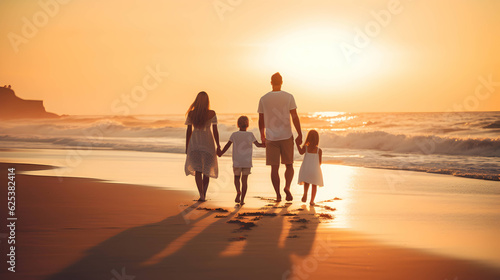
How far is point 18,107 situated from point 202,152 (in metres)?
95.7

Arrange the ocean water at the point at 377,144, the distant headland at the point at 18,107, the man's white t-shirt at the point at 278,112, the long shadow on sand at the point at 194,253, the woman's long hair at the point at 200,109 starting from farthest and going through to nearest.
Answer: the distant headland at the point at 18,107
the ocean water at the point at 377,144
the man's white t-shirt at the point at 278,112
the woman's long hair at the point at 200,109
the long shadow on sand at the point at 194,253

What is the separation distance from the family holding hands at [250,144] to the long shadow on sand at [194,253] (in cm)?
206

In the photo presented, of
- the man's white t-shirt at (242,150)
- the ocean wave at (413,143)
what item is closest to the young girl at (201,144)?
the man's white t-shirt at (242,150)

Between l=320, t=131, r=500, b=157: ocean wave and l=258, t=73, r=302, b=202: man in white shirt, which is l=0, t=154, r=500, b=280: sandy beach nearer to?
l=258, t=73, r=302, b=202: man in white shirt

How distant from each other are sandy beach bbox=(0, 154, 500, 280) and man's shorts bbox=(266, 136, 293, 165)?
938mm

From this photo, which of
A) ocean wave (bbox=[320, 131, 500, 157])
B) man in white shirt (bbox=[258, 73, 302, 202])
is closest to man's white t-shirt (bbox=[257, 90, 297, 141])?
man in white shirt (bbox=[258, 73, 302, 202])

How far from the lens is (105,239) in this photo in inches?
207

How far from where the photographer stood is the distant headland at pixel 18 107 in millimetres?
92250

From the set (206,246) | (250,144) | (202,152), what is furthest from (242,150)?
(206,246)

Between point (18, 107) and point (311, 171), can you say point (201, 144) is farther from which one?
point (18, 107)

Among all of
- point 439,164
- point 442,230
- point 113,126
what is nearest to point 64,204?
point 442,230

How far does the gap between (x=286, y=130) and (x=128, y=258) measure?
15.2 feet

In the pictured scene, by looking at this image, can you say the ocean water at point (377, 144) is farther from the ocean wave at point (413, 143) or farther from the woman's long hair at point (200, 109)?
the woman's long hair at point (200, 109)

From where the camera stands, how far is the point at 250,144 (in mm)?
8469
